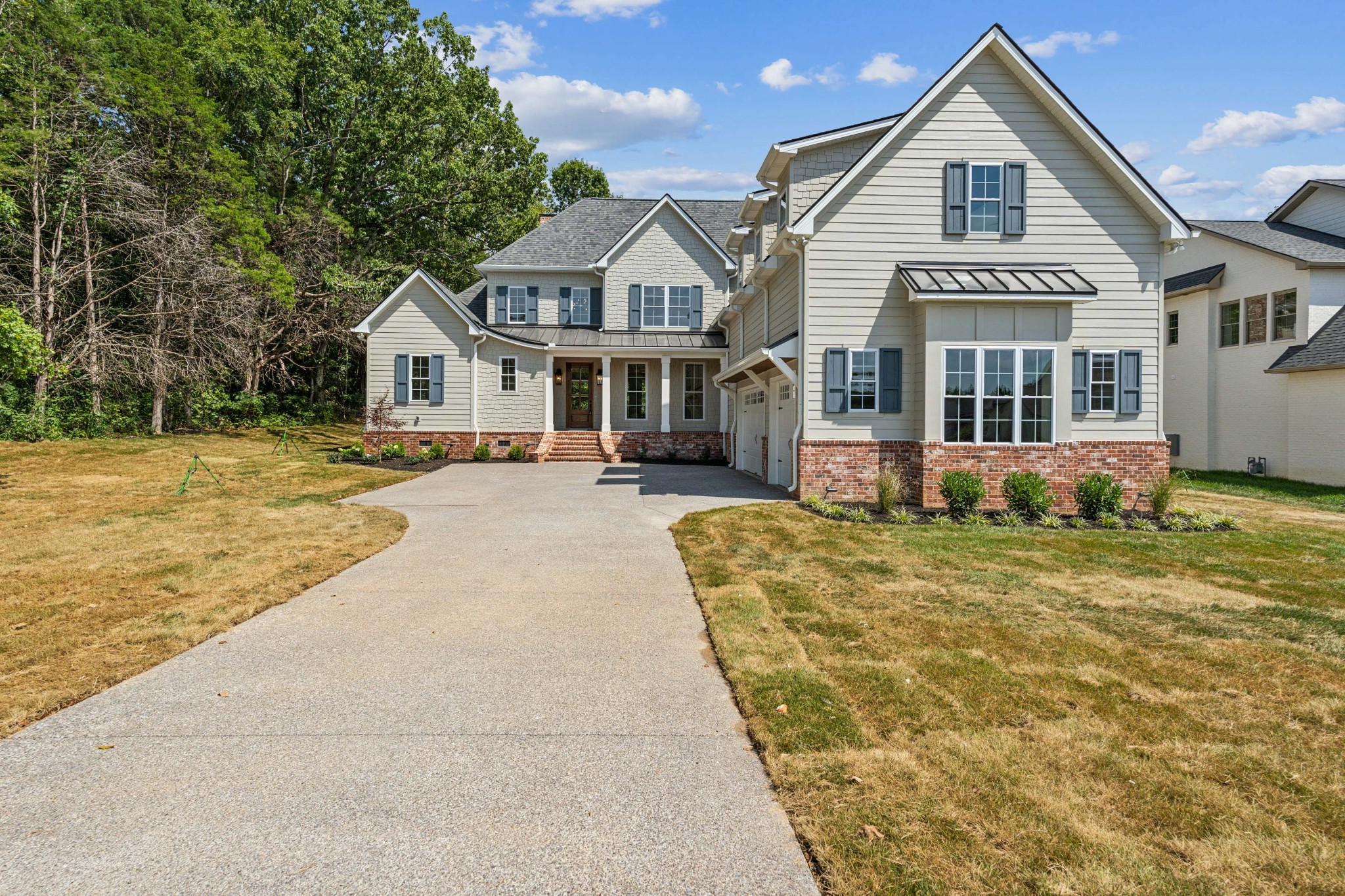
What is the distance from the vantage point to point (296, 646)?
5.37 meters

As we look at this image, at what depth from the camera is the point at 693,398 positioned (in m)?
25.2

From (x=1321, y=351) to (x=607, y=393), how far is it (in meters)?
19.1

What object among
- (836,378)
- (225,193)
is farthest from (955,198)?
(225,193)

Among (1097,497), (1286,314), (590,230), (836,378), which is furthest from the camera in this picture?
(590,230)

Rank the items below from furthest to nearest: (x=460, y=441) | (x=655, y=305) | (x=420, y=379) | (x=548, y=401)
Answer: (x=655, y=305) < (x=548, y=401) < (x=460, y=441) < (x=420, y=379)

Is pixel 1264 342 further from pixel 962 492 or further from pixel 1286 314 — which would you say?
pixel 962 492

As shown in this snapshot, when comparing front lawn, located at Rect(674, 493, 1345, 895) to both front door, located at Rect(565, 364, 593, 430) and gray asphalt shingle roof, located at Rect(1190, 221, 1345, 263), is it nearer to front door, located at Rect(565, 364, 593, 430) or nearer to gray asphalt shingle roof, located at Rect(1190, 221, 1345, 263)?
gray asphalt shingle roof, located at Rect(1190, 221, 1345, 263)

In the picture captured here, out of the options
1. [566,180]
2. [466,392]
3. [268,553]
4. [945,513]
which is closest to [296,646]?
[268,553]

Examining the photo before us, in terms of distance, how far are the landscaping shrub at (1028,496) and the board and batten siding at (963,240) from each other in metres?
1.99

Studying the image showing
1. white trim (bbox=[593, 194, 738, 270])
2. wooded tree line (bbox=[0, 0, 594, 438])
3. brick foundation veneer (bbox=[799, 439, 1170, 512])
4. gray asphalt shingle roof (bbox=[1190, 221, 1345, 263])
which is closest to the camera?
brick foundation veneer (bbox=[799, 439, 1170, 512])

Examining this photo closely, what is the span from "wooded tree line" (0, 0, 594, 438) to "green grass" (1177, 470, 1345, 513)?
2415 cm

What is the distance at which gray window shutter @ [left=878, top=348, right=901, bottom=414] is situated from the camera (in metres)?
13.4

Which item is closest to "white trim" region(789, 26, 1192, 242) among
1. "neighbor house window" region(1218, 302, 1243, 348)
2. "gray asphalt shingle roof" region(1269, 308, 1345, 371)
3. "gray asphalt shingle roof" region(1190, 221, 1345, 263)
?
"gray asphalt shingle roof" region(1269, 308, 1345, 371)

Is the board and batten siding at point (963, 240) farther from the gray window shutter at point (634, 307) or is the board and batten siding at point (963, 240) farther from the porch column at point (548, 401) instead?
the gray window shutter at point (634, 307)
